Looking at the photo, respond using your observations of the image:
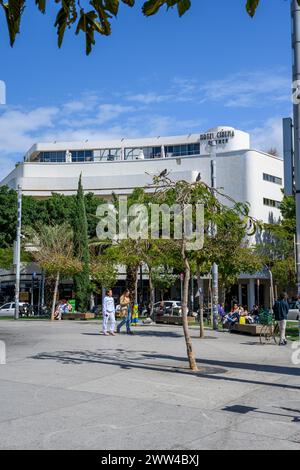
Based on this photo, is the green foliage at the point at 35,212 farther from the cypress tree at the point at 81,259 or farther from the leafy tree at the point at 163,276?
the leafy tree at the point at 163,276

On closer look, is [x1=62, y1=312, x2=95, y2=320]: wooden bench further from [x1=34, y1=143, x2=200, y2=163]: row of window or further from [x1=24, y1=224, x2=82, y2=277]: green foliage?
[x1=34, y1=143, x2=200, y2=163]: row of window

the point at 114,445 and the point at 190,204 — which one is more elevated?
the point at 190,204

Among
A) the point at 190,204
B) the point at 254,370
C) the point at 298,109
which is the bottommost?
the point at 254,370

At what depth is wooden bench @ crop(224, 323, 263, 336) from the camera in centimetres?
2061

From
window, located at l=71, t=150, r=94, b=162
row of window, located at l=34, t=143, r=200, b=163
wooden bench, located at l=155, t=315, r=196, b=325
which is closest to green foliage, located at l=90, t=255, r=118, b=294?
wooden bench, located at l=155, t=315, r=196, b=325

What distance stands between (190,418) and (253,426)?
0.87 m

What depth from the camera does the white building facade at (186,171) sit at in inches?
2106

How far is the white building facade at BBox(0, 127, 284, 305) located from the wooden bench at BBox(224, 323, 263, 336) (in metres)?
27.4

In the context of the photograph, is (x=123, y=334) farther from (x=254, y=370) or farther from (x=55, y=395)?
(x=55, y=395)

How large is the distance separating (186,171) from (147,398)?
4590cm

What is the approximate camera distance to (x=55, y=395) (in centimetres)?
928

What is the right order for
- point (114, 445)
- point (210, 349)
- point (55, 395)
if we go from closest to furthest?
1. point (114, 445)
2. point (55, 395)
3. point (210, 349)

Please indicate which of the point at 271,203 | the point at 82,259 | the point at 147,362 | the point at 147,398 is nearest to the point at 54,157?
the point at 271,203
